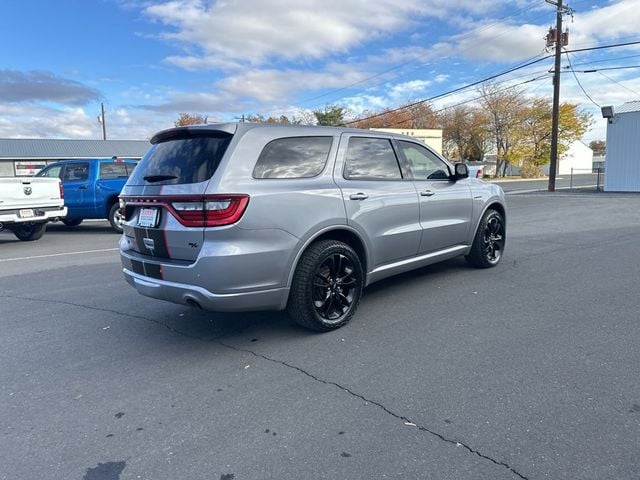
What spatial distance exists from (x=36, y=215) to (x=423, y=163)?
8757 mm

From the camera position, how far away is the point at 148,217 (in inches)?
153

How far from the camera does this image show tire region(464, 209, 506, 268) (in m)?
6.21

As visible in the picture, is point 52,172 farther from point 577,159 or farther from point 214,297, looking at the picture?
point 577,159

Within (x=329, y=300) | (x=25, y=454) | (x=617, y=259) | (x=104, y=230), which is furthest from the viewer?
(x=104, y=230)

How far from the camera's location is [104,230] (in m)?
12.6

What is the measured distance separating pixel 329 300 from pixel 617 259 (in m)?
5.21

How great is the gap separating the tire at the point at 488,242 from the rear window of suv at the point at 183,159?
3869 millimetres

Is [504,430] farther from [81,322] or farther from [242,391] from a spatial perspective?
[81,322]

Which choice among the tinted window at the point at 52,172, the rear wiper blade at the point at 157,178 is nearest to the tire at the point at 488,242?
the rear wiper blade at the point at 157,178

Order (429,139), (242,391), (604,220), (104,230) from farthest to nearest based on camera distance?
(429,139)
(104,230)
(604,220)
(242,391)

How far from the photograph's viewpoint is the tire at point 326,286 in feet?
12.9

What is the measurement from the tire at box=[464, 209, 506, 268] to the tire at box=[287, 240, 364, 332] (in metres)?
2.47

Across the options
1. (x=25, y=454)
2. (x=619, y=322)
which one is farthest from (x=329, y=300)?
(x=619, y=322)

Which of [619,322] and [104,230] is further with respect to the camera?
[104,230]
